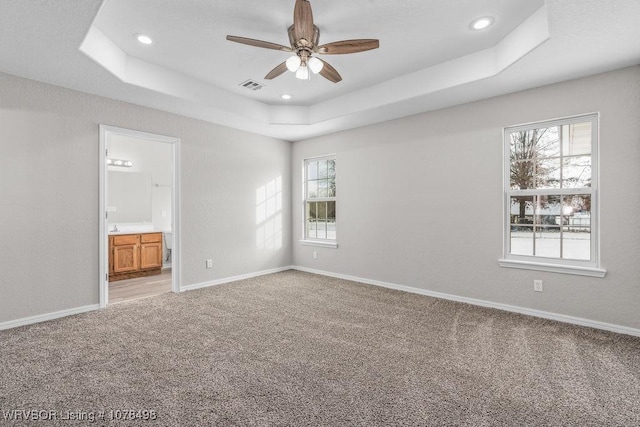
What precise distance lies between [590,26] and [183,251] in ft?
16.0

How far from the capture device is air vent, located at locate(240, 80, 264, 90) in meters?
3.93

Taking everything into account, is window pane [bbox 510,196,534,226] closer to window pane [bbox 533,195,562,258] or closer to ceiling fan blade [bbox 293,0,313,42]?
window pane [bbox 533,195,562,258]

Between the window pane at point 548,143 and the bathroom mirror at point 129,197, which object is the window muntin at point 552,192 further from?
the bathroom mirror at point 129,197

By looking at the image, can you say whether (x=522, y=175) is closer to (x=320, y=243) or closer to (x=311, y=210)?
(x=320, y=243)

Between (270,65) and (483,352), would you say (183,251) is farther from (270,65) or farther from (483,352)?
(483,352)

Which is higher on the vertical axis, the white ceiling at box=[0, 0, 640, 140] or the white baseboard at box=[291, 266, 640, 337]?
the white ceiling at box=[0, 0, 640, 140]

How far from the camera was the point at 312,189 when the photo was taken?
5781mm

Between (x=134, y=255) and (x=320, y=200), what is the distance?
3358 millimetres

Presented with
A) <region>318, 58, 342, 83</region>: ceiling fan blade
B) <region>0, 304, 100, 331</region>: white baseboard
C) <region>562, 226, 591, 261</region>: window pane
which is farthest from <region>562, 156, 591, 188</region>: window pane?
<region>0, 304, 100, 331</region>: white baseboard

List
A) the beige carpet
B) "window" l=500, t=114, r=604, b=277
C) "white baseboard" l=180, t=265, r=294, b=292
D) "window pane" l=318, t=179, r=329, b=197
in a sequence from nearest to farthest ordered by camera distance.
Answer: the beige carpet
"window" l=500, t=114, r=604, b=277
"white baseboard" l=180, t=265, r=294, b=292
"window pane" l=318, t=179, r=329, b=197

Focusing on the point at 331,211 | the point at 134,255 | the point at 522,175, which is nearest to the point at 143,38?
the point at 331,211

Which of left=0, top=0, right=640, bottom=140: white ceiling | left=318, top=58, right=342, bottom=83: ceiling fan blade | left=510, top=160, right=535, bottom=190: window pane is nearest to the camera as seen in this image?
left=0, top=0, right=640, bottom=140: white ceiling

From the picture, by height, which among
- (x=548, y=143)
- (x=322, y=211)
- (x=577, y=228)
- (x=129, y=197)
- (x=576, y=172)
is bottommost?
(x=577, y=228)

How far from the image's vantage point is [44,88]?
3221 mm
